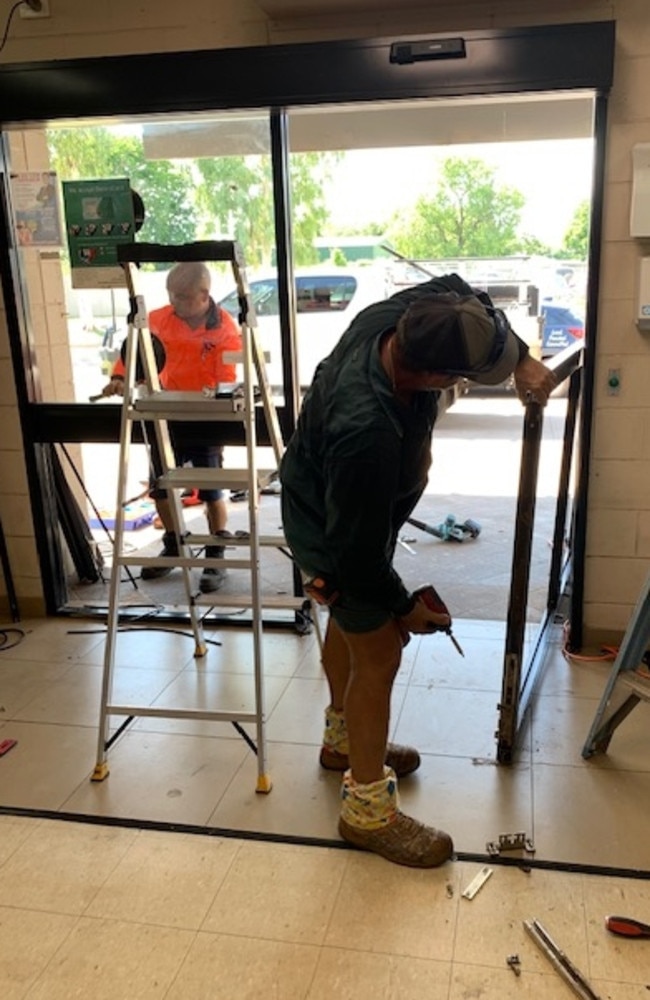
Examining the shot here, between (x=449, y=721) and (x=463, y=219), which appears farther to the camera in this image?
(x=463, y=219)

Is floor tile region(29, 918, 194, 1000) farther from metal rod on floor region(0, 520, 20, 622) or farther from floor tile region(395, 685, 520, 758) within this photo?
metal rod on floor region(0, 520, 20, 622)

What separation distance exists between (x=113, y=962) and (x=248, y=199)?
257 cm

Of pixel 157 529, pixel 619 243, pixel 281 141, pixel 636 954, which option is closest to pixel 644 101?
pixel 619 243

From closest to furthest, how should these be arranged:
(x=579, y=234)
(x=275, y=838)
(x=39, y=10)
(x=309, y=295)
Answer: (x=275, y=838), (x=39, y=10), (x=579, y=234), (x=309, y=295)

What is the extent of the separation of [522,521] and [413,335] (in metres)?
0.77

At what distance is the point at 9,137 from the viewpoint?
319 cm

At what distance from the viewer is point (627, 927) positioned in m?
1.78

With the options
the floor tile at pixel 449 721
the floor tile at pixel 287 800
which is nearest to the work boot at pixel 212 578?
the floor tile at pixel 449 721

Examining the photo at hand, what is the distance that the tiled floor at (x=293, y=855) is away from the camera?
1.73 m

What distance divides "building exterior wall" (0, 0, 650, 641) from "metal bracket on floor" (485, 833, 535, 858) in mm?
1252

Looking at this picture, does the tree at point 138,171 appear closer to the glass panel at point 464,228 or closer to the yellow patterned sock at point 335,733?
the glass panel at point 464,228

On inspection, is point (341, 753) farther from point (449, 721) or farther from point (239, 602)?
point (239, 602)

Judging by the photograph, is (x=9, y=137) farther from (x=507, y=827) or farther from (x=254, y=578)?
(x=507, y=827)

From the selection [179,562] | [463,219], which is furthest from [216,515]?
[463,219]
